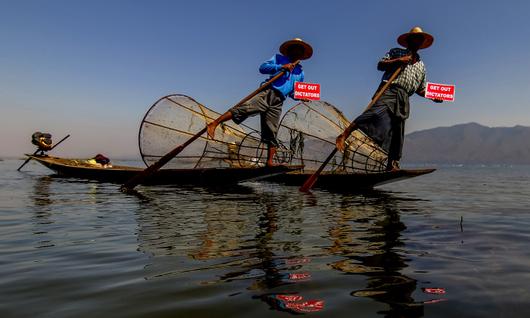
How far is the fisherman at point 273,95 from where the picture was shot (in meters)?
10.2

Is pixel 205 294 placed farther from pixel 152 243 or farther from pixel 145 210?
pixel 145 210

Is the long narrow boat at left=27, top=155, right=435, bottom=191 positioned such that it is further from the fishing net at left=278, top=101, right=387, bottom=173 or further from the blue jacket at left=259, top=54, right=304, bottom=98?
the blue jacket at left=259, top=54, right=304, bottom=98

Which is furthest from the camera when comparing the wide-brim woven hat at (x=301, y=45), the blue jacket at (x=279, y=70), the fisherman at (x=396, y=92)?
the blue jacket at (x=279, y=70)

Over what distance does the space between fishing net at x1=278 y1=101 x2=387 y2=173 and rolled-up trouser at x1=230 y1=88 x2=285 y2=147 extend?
7.37 ft

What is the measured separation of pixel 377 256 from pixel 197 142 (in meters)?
9.55

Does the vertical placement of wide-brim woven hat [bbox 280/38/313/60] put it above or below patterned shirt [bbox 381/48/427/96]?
above

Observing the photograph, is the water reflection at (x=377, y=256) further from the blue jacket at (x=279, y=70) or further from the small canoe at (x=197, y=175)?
the blue jacket at (x=279, y=70)

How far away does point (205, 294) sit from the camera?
238cm

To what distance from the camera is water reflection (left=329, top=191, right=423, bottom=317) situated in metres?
2.27

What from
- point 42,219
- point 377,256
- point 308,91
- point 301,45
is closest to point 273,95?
point 308,91

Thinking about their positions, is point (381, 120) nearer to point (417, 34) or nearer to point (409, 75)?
point (409, 75)

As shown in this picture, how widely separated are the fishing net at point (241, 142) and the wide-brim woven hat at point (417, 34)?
345 centimetres

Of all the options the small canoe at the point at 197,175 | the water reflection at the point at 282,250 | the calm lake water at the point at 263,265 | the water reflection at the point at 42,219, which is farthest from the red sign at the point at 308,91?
the water reflection at the point at 42,219

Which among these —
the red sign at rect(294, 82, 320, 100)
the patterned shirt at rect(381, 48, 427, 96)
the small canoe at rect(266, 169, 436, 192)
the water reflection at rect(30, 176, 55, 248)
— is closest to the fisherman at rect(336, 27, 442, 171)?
the patterned shirt at rect(381, 48, 427, 96)
